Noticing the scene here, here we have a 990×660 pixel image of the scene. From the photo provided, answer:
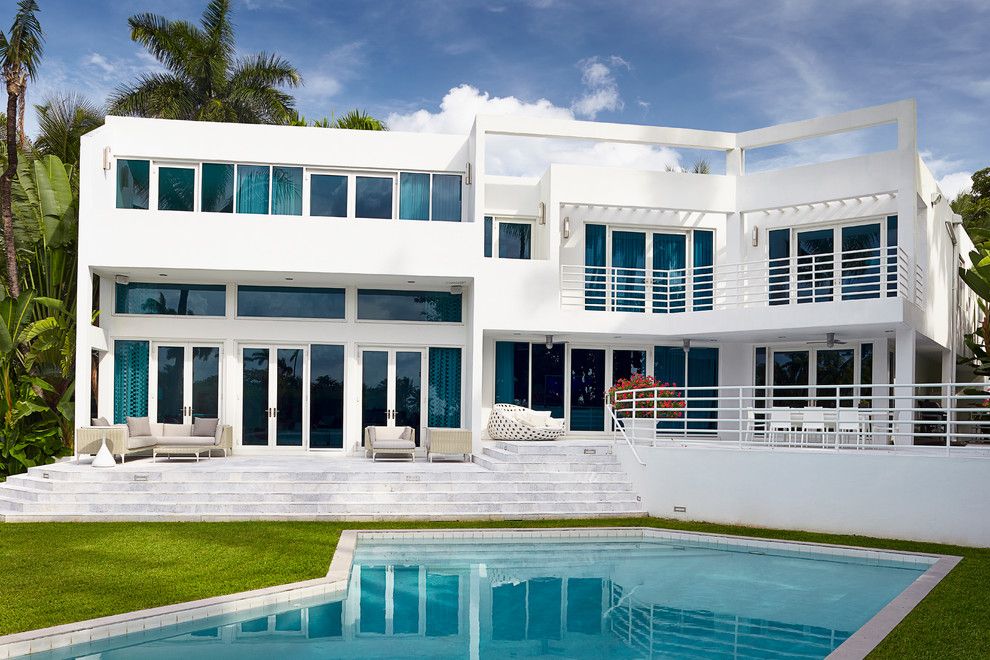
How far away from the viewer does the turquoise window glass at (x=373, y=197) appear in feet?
67.8

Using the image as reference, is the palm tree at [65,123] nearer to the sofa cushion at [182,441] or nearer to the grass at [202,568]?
the sofa cushion at [182,441]

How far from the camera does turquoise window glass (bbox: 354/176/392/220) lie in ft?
67.8

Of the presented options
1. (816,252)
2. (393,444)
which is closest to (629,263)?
(816,252)

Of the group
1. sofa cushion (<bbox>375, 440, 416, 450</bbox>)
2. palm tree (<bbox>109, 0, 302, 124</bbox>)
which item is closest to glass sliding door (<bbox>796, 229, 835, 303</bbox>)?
sofa cushion (<bbox>375, 440, 416, 450</bbox>)

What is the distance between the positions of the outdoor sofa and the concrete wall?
8.68 metres

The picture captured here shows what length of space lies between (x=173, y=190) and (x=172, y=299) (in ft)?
8.26

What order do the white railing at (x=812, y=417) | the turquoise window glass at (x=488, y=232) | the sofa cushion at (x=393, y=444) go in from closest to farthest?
the white railing at (x=812, y=417)
the sofa cushion at (x=393, y=444)
the turquoise window glass at (x=488, y=232)

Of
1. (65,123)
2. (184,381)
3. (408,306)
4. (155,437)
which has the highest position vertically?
(65,123)

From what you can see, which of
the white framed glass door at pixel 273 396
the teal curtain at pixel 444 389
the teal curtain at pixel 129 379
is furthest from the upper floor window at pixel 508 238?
the teal curtain at pixel 129 379

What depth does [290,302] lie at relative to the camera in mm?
20562

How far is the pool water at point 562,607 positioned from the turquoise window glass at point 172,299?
30.3 feet

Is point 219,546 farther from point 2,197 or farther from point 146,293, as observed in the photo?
point 2,197

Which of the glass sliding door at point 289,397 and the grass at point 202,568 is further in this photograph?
the glass sliding door at point 289,397

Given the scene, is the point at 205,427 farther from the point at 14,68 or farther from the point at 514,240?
the point at 14,68
